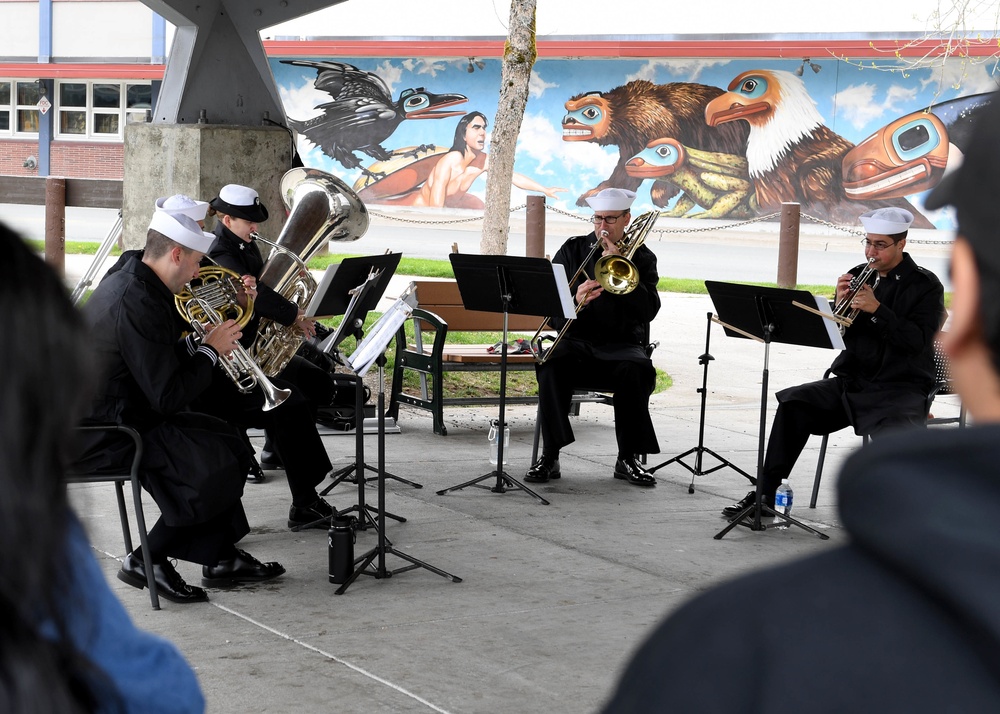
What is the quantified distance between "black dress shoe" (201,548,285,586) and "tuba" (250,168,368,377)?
3.87ft

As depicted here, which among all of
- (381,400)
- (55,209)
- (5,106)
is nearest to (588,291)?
(381,400)

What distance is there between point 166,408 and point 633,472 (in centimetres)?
323

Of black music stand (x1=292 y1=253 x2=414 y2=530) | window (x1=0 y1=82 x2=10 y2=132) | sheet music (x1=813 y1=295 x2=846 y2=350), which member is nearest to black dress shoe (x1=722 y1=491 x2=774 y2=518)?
sheet music (x1=813 y1=295 x2=846 y2=350)

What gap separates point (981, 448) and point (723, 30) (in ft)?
91.4

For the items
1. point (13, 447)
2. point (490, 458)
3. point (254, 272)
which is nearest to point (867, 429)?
point (490, 458)

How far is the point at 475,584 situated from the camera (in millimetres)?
5043

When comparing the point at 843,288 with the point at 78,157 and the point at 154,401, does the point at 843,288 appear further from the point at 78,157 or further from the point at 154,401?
the point at 78,157

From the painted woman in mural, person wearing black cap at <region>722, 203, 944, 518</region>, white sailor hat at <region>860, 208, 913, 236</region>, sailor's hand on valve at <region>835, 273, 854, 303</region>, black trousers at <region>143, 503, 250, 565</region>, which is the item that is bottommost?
black trousers at <region>143, 503, 250, 565</region>

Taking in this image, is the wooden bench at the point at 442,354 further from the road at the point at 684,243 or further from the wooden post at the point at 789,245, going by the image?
the road at the point at 684,243

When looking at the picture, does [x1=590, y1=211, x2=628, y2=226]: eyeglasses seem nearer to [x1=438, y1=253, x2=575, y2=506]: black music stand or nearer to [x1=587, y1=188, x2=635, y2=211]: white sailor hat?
[x1=587, y1=188, x2=635, y2=211]: white sailor hat

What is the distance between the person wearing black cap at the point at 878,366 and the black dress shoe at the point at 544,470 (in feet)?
3.73

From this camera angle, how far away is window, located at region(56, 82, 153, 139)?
108 ft

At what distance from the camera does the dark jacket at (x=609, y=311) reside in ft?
24.1

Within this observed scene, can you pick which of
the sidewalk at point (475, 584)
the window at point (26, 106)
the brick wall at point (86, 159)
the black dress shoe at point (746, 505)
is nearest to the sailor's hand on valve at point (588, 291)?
the sidewalk at point (475, 584)
